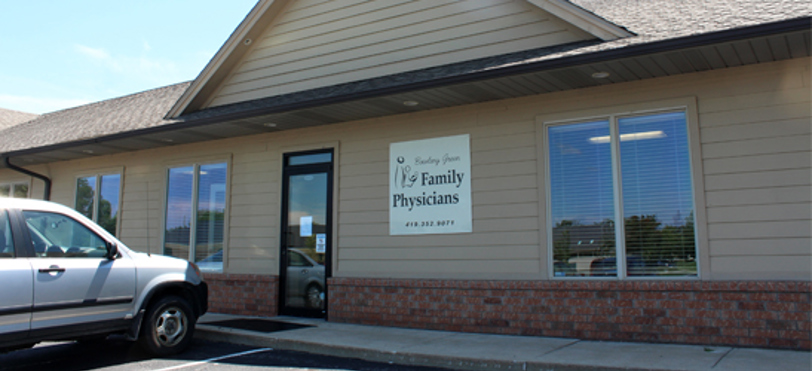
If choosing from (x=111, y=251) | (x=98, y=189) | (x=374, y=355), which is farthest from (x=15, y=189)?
(x=374, y=355)

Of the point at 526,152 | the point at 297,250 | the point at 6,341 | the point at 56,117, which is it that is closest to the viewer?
the point at 6,341

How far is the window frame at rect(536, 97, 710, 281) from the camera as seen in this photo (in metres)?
6.97

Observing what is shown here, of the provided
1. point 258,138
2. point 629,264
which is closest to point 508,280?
point 629,264

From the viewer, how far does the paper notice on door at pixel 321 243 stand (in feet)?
32.2

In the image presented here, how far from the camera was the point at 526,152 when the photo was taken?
26.5ft

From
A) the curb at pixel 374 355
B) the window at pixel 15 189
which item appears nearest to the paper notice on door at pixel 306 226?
the curb at pixel 374 355

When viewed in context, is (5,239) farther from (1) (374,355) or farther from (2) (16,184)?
(2) (16,184)

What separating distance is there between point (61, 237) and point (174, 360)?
1844 mm

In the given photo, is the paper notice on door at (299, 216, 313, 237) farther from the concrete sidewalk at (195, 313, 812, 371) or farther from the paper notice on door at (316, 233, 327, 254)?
the concrete sidewalk at (195, 313, 812, 371)

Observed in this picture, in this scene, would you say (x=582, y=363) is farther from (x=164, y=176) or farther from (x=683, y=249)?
(x=164, y=176)

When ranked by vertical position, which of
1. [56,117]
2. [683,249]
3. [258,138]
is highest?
[56,117]

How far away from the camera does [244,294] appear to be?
34.2 ft

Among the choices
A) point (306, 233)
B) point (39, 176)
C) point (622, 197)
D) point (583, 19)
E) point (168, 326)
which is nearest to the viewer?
point (168, 326)

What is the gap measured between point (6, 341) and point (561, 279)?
6085 mm
